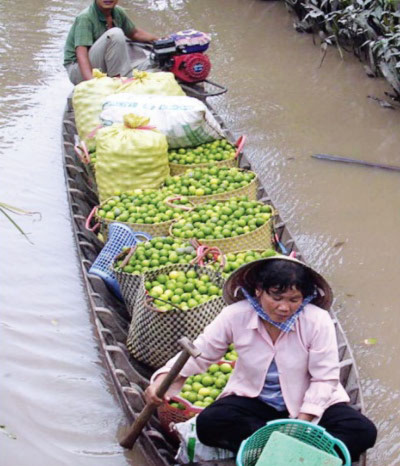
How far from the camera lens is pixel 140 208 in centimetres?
468

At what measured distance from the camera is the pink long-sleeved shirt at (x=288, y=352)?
2.91 meters

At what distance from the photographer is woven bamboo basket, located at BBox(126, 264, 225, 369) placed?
3643mm

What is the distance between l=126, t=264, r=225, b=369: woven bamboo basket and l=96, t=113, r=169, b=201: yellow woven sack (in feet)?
4.40

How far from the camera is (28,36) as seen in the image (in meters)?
10.7

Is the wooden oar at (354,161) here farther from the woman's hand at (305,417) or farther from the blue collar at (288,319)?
the woman's hand at (305,417)

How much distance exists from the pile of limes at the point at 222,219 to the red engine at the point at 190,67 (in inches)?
93.8

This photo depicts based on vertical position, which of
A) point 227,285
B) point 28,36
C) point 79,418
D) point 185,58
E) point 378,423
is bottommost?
point 28,36

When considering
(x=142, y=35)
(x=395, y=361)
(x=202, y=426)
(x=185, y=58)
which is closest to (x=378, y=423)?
(x=395, y=361)

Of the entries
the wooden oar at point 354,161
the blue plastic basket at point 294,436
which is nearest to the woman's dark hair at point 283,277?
the blue plastic basket at point 294,436

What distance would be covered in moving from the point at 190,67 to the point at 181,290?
3.42 m

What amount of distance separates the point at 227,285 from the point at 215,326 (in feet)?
0.55

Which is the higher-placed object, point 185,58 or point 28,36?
point 185,58

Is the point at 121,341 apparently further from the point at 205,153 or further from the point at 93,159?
the point at 205,153

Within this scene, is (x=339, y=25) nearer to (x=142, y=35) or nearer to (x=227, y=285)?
(x=142, y=35)
